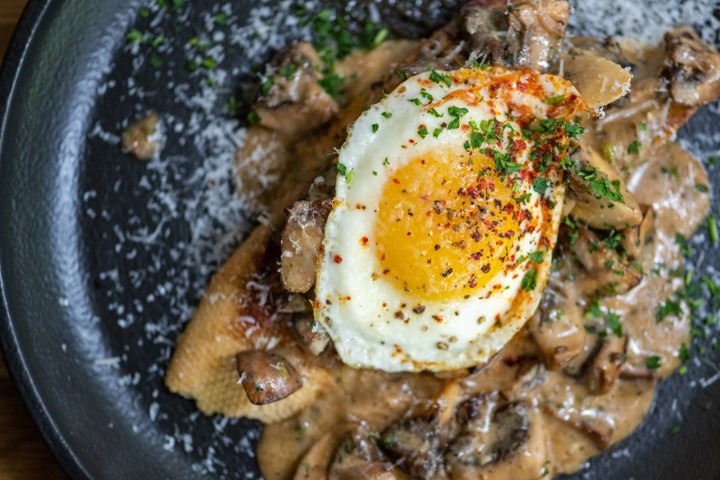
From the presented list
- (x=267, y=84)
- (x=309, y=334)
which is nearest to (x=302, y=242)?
(x=309, y=334)

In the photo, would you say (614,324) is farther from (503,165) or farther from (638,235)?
(503,165)

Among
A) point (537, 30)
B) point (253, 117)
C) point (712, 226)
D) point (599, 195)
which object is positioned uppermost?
point (537, 30)

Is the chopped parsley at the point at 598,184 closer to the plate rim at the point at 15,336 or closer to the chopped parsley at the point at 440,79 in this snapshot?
the chopped parsley at the point at 440,79

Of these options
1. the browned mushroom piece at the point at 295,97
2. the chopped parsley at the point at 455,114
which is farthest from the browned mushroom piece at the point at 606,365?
the browned mushroom piece at the point at 295,97

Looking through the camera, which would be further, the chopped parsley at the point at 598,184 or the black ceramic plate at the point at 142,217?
the black ceramic plate at the point at 142,217

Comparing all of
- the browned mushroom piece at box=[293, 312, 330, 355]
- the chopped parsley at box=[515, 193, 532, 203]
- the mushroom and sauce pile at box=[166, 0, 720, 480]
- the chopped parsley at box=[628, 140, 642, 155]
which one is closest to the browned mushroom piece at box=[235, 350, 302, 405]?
the mushroom and sauce pile at box=[166, 0, 720, 480]

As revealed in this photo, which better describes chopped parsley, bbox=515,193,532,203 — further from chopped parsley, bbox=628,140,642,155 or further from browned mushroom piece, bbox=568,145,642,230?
chopped parsley, bbox=628,140,642,155
